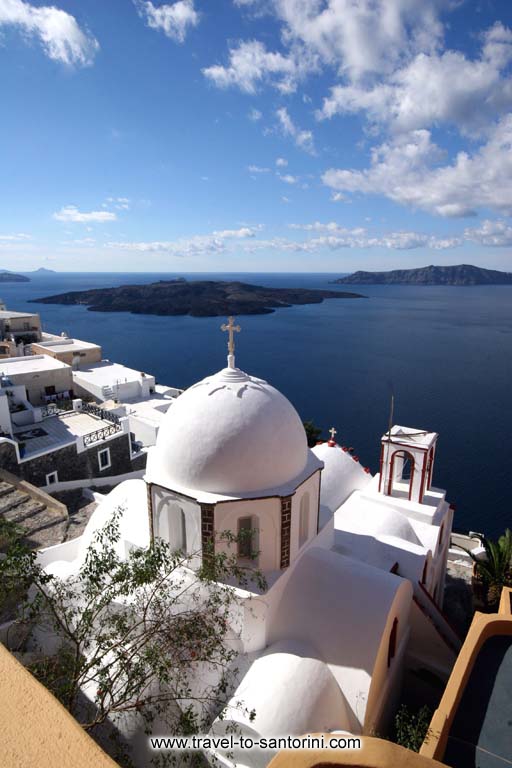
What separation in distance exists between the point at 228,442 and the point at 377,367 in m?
56.7

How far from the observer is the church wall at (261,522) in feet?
30.2

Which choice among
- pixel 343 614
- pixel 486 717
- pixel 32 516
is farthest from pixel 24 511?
pixel 486 717

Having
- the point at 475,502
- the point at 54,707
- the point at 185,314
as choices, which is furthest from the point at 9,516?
the point at 185,314

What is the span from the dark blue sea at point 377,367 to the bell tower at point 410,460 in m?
15.2

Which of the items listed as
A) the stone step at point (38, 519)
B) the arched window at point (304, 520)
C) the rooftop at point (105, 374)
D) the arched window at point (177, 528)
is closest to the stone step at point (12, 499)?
the stone step at point (38, 519)

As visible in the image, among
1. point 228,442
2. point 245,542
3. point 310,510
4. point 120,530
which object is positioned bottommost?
point 120,530

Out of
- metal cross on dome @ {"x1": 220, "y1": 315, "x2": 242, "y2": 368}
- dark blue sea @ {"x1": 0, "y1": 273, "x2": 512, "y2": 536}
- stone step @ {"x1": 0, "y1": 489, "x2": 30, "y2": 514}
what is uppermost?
metal cross on dome @ {"x1": 220, "y1": 315, "x2": 242, "y2": 368}

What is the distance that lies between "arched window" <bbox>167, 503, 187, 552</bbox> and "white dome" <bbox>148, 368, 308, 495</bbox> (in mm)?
858

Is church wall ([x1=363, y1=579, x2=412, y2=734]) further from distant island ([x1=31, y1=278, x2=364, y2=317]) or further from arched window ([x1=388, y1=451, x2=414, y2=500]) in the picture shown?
distant island ([x1=31, y1=278, x2=364, y2=317])

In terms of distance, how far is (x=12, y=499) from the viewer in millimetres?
15672

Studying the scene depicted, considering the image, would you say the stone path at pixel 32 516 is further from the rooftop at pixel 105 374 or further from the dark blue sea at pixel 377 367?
the dark blue sea at pixel 377 367

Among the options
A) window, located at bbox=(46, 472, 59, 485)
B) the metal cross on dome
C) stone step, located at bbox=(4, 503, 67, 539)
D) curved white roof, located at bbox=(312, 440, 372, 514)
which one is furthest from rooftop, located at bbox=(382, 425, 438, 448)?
window, located at bbox=(46, 472, 59, 485)

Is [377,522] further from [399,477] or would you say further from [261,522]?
[261,522]

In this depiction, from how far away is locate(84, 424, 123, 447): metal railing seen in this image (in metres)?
20.2
